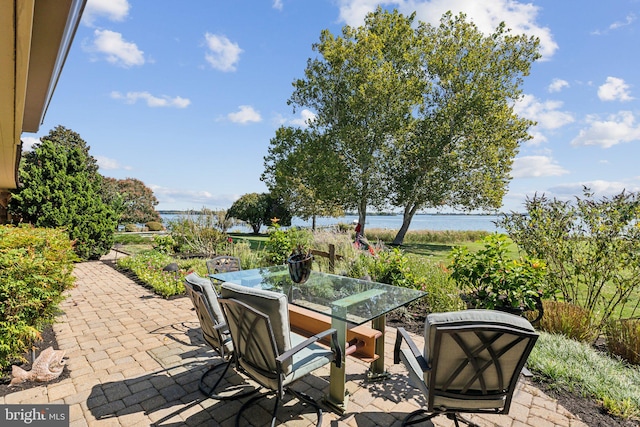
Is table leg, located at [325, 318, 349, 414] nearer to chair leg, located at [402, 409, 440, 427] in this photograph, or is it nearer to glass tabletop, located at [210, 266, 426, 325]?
glass tabletop, located at [210, 266, 426, 325]

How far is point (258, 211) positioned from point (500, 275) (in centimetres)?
2408

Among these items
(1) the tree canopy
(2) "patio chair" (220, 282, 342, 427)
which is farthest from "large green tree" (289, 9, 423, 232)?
(2) "patio chair" (220, 282, 342, 427)

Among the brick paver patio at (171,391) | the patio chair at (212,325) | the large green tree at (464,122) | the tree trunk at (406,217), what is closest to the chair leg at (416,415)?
the brick paver patio at (171,391)

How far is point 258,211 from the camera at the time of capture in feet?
86.6

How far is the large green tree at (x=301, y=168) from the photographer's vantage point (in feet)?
52.1

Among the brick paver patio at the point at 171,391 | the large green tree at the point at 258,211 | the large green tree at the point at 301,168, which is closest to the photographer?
the brick paver patio at the point at 171,391

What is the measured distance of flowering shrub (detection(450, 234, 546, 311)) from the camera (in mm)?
3490

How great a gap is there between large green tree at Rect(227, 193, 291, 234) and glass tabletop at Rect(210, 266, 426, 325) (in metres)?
22.1

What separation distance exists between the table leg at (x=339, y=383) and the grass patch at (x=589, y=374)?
2.12 m

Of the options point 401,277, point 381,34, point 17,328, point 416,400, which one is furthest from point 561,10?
point 381,34

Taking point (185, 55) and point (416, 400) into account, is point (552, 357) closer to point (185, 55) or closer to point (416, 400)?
point (416, 400)

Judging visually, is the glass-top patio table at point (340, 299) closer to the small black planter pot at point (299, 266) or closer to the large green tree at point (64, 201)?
the small black planter pot at point (299, 266)

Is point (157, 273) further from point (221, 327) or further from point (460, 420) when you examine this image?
point (460, 420)

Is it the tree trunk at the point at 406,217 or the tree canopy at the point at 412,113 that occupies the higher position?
the tree canopy at the point at 412,113
